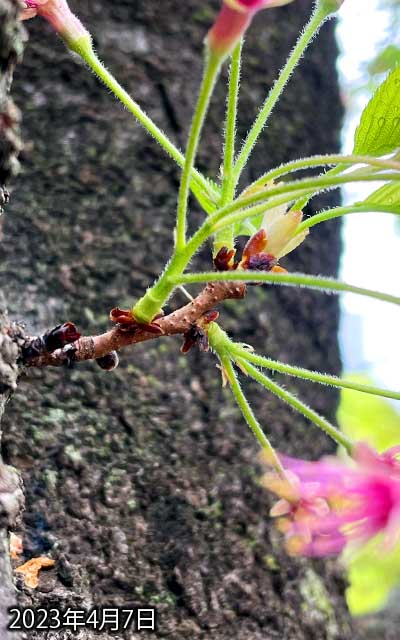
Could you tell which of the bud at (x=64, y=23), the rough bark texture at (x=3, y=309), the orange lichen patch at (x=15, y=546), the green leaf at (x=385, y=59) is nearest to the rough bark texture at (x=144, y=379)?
the orange lichen patch at (x=15, y=546)

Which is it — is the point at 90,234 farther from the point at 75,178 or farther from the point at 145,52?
the point at 145,52

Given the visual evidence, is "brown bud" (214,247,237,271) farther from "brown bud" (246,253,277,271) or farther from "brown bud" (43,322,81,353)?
"brown bud" (43,322,81,353)

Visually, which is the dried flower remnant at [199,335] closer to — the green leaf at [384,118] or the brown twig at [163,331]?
the brown twig at [163,331]

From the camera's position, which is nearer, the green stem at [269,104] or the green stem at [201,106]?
the green stem at [201,106]

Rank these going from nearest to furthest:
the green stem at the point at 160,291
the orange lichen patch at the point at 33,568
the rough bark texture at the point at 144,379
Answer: the green stem at the point at 160,291, the orange lichen patch at the point at 33,568, the rough bark texture at the point at 144,379

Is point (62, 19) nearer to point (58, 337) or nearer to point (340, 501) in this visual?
point (58, 337)

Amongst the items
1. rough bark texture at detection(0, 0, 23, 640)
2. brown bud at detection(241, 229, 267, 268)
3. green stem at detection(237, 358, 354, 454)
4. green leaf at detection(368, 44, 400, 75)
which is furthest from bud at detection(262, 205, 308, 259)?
green leaf at detection(368, 44, 400, 75)

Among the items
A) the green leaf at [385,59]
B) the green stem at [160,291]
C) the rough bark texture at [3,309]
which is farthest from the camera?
the green leaf at [385,59]

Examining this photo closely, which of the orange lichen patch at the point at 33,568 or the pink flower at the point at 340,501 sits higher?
the pink flower at the point at 340,501
